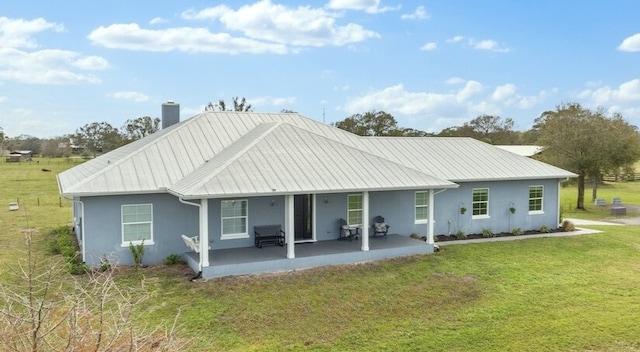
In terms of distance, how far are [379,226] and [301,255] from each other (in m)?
3.66

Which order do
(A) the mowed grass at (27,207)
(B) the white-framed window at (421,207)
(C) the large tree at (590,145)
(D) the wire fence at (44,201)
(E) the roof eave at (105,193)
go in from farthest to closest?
(D) the wire fence at (44,201) < (C) the large tree at (590,145) < (A) the mowed grass at (27,207) < (B) the white-framed window at (421,207) < (E) the roof eave at (105,193)

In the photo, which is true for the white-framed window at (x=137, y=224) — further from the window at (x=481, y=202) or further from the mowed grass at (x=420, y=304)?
the window at (x=481, y=202)

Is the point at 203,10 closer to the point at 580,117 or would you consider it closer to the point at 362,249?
the point at 362,249

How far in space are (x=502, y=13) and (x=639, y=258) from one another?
1402 cm

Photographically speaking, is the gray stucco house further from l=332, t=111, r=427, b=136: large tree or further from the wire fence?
l=332, t=111, r=427, b=136: large tree

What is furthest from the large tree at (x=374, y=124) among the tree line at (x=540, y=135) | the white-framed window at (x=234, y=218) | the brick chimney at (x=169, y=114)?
the white-framed window at (x=234, y=218)

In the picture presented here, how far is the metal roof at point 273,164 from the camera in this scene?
1390 cm

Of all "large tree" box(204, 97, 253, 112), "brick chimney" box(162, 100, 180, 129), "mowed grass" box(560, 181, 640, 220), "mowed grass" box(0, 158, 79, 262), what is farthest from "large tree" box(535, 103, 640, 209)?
"large tree" box(204, 97, 253, 112)

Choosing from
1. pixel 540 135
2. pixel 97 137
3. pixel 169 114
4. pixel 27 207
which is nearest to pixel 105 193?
pixel 169 114

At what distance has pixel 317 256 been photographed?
14289mm

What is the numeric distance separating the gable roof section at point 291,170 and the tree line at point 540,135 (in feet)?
60.8

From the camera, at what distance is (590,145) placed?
1180 inches

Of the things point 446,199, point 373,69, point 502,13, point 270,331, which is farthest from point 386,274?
point 373,69

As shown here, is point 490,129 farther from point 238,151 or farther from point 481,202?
point 238,151
